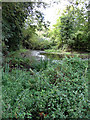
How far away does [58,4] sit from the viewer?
90.1 inches

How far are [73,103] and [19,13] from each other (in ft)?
7.38

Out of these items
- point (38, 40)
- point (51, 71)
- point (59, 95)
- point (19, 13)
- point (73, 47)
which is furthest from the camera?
point (73, 47)

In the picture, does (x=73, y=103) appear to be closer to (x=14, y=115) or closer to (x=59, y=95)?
(x=59, y=95)

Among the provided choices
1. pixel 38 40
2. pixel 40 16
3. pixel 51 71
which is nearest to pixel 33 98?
pixel 51 71

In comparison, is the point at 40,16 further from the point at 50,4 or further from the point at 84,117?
the point at 84,117

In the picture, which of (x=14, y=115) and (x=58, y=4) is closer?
(x=14, y=115)

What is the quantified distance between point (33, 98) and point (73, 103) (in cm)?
44

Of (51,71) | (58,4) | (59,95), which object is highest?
(58,4)

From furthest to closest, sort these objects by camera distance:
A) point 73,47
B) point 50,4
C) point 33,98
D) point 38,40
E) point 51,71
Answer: point 73,47
point 38,40
point 50,4
point 51,71
point 33,98

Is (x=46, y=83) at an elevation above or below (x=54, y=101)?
above

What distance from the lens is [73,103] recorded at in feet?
3.63

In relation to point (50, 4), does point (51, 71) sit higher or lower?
lower

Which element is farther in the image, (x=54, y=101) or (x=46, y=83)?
(x=46, y=83)

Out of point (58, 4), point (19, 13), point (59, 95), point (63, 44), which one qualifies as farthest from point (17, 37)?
point (63, 44)
